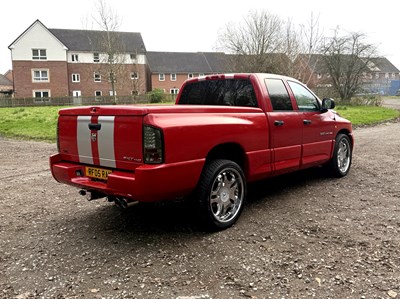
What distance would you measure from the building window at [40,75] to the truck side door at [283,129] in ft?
155

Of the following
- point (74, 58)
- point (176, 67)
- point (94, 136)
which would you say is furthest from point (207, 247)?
point (176, 67)

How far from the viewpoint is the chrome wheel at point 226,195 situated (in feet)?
13.6

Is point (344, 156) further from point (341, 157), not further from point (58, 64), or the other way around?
point (58, 64)

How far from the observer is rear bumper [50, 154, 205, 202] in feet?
11.2

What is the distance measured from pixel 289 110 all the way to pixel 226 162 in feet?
5.68

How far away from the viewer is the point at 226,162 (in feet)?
13.6

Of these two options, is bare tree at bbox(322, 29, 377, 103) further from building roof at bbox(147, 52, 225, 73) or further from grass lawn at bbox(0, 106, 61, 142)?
building roof at bbox(147, 52, 225, 73)

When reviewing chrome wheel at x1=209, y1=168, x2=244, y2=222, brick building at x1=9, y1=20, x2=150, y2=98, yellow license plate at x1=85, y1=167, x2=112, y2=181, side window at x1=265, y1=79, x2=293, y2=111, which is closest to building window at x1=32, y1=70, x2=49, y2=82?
brick building at x1=9, y1=20, x2=150, y2=98

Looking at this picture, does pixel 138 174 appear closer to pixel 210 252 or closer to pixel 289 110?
pixel 210 252

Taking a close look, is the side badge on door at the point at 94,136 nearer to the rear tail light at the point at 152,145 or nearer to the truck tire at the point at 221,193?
the rear tail light at the point at 152,145

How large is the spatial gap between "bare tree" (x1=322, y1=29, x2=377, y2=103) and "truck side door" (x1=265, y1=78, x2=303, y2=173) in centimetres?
2530

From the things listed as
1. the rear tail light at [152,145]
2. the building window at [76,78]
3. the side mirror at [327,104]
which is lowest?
the rear tail light at [152,145]

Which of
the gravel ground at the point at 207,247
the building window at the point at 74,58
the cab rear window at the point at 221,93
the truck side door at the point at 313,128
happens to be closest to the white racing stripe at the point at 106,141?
the gravel ground at the point at 207,247

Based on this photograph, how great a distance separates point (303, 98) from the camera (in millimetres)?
5781
